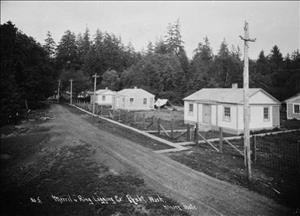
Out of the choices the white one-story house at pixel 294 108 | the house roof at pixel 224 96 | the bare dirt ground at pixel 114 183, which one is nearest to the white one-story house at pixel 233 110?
the house roof at pixel 224 96

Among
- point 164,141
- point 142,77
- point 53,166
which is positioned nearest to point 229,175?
point 164,141

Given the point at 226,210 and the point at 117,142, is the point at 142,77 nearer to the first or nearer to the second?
the point at 117,142

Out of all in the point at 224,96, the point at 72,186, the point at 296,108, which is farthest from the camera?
the point at 296,108

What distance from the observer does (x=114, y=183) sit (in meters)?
7.93

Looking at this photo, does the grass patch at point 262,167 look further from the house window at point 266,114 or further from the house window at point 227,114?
the house window at point 266,114

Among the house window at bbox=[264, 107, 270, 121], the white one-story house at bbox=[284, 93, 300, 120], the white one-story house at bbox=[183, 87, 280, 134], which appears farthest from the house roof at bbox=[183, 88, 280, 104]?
the white one-story house at bbox=[284, 93, 300, 120]

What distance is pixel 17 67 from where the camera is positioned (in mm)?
29812

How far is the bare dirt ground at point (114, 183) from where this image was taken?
246 inches

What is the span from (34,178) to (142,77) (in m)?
51.4

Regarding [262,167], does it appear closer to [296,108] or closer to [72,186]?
[72,186]

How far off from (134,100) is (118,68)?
1701 inches

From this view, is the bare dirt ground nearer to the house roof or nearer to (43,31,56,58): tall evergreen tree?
the house roof

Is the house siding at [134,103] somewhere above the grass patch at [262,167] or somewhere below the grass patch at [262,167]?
above

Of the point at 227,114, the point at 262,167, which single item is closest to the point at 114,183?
the point at 262,167
